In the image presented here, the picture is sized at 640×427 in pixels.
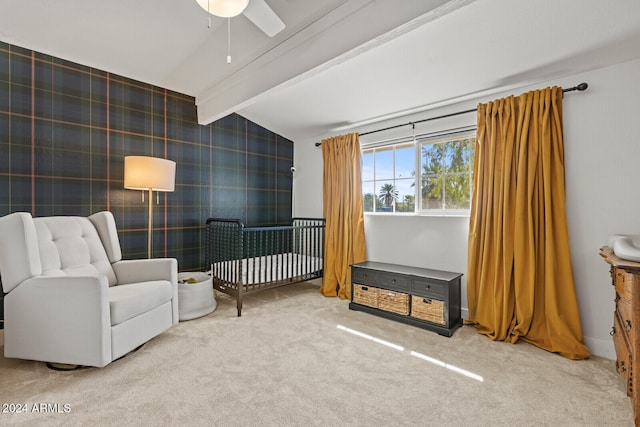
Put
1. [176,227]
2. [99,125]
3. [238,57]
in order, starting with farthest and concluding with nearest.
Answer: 1. [176,227]
2. [99,125]
3. [238,57]

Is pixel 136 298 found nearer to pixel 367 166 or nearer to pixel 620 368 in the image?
pixel 367 166

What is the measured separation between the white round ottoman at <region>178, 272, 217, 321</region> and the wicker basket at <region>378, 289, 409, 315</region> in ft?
5.54

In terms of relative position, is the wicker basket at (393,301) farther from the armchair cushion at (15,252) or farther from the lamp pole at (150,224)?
the armchair cushion at (15,252)

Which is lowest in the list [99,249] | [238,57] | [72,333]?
[72,333]

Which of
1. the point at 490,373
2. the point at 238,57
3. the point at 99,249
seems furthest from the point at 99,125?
the point at 490,373

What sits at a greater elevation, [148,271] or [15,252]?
[15,252]

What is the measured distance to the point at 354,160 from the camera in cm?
361

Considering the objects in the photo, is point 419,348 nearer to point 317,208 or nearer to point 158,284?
point 158,284

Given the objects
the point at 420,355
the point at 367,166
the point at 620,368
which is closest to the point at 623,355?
the point at 620,368

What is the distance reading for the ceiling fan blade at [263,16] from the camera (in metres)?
1.47

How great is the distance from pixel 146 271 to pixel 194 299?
53 cm

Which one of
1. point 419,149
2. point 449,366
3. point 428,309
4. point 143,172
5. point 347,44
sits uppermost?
point 347,44

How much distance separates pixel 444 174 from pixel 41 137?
3709mm

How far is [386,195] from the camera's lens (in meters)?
3.58
